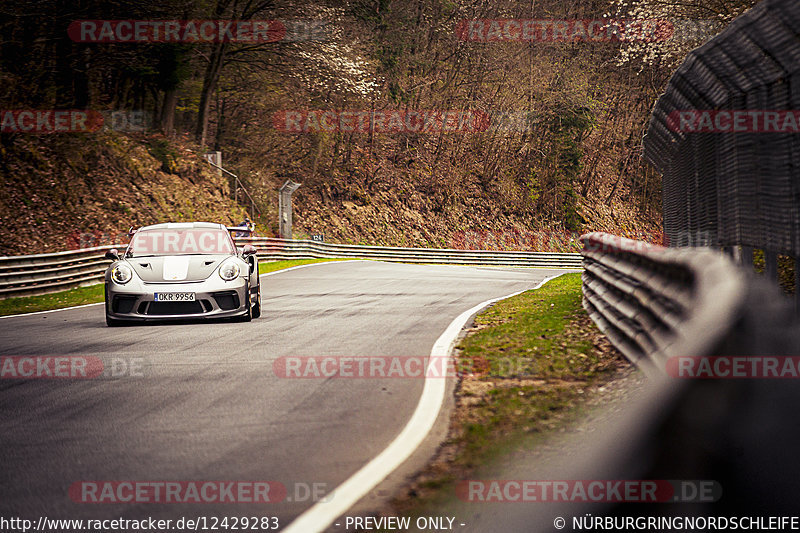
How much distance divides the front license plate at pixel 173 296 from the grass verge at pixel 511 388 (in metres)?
4.08

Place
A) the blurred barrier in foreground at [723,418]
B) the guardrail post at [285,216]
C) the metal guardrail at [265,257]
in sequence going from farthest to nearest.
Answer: the guardrail post at [285,216]
the metal guardrail at [265,257]
the blurred barrier in foreground at [723,418]

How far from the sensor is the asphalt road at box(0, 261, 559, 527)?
15.5ft

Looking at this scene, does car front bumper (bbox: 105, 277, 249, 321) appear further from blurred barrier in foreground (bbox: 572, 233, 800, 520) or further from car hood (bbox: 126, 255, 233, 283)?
blurred barrier in foreground (bbox: 572, 233, 800, 520)

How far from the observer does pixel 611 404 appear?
619 centimetres

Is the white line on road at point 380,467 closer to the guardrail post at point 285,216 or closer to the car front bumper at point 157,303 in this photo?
the car front bumper at point 157,303

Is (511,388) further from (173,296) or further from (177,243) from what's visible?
(177,243)

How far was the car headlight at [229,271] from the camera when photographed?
12266 millimetres

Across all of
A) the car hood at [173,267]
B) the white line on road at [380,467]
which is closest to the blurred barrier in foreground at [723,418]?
the white line on road at [380,467]

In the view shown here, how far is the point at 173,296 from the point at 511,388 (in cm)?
646

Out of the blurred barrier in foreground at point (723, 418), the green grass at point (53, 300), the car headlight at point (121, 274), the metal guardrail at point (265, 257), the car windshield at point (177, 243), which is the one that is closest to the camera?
the blurred barrier in foreground at point (723, 418)

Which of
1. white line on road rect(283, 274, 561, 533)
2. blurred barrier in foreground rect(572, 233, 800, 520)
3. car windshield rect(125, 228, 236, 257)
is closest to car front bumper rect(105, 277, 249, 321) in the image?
car windshield rect(125, 228, 236, 257)

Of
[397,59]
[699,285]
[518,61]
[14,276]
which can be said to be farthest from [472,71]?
[699,285]

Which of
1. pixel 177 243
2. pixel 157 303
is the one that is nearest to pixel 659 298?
pixel 157 303

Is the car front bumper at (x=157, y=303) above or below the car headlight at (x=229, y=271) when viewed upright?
below
